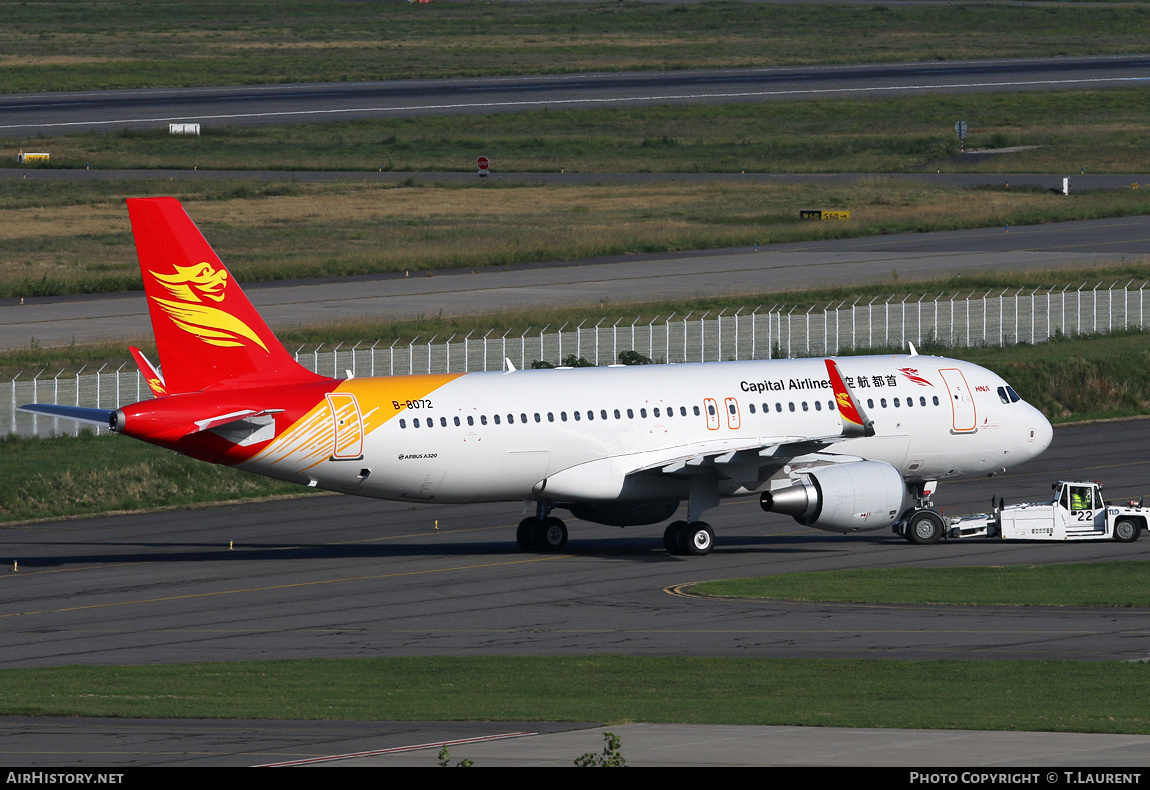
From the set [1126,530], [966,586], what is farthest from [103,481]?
[1126,530]

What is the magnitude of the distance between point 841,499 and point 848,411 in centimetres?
244

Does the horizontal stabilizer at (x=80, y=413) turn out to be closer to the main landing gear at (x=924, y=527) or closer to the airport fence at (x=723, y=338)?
the airport fence at (x=723, y=338)

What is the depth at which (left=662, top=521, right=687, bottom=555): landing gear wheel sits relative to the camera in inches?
1972

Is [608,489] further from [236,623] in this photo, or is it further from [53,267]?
[53,267]

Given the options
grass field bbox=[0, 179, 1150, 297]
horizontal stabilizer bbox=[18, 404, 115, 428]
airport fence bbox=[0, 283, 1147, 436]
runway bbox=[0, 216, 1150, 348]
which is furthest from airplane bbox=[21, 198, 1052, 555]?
grass field bbox=[0, 179, 1150, 297]

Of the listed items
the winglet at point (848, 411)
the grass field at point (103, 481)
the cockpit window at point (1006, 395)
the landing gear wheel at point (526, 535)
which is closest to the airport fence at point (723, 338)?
the grass field at point (103, 481)

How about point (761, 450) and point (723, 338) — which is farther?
point (723, 338)

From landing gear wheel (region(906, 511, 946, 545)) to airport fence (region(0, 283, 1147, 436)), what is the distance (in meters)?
22.7

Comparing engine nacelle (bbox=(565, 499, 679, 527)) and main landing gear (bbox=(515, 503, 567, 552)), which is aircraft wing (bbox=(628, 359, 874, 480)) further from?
main landing gear (bbox=(515, 503, 567, 552))

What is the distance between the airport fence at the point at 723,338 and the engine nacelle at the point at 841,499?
24.2 metres

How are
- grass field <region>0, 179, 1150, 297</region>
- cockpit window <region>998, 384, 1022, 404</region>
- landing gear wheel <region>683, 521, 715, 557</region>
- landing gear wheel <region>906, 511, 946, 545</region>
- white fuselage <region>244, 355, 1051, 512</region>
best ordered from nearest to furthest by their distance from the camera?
white fuselage <region>244, 355, 1051, 512</region>, landing gear wheel <region>683, 521, 715, 557</region>, landing gear wheel <region>906, 511, 946, 545</region>, cockpit window <region>998, 384, 1022, 404</region>, grass field <region>0, 179, 1150, 297</region>

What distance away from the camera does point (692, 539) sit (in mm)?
50062

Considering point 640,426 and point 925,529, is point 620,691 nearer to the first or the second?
point 640,426

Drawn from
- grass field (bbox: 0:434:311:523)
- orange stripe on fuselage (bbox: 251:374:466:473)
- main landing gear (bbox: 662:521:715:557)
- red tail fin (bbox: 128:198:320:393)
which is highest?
red tail fin (bbox: 128:198:320:393)
